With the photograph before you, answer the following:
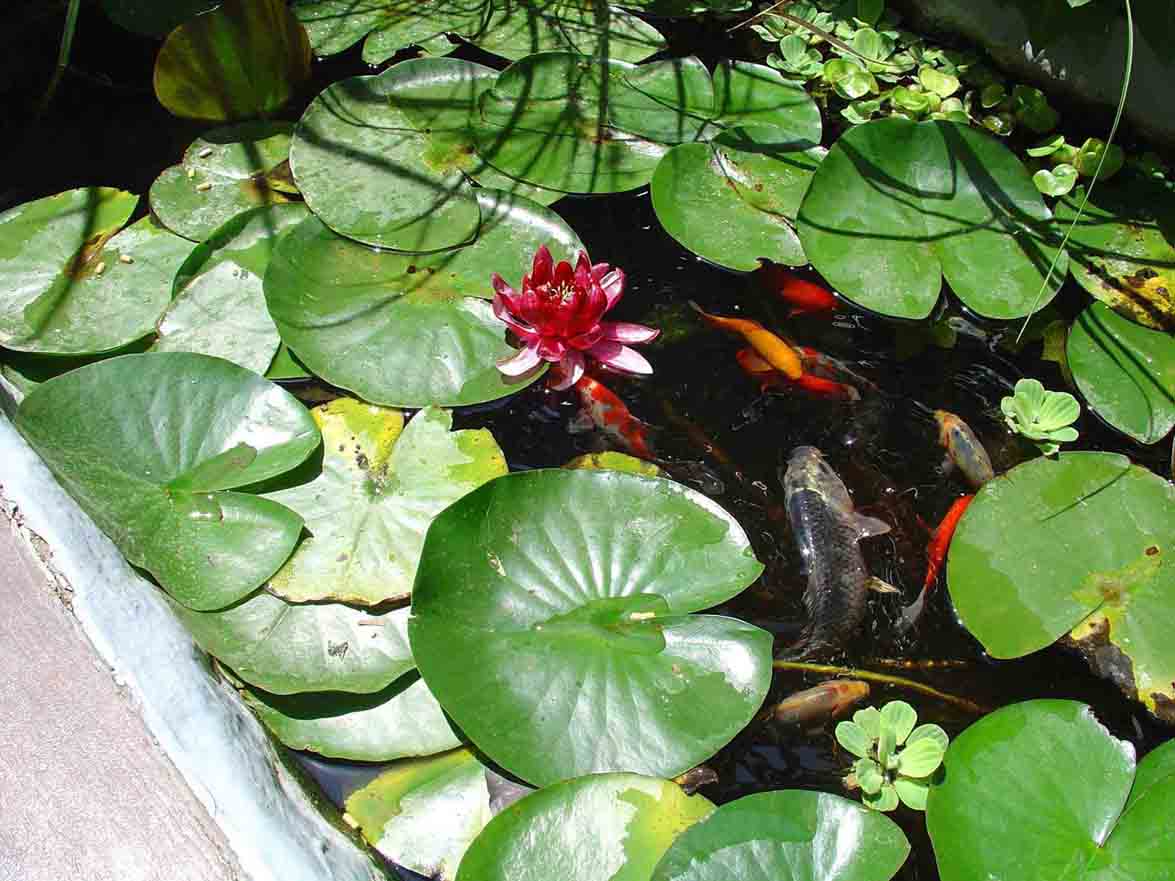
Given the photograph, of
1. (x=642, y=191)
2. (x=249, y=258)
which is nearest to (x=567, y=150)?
(x=642, y=191)

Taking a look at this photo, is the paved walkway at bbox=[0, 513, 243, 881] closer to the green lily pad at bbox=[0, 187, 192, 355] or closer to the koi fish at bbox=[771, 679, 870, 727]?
the green lily pad at bbox=[0, 187, 192, 355]

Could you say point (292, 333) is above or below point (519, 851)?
above

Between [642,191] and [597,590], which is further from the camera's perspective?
[642,191]

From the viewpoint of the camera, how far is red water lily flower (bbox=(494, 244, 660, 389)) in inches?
76.6

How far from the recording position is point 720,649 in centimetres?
161

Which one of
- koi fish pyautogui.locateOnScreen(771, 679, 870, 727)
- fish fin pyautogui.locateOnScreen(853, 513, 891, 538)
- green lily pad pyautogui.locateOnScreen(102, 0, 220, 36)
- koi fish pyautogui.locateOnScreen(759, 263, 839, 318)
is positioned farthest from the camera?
green lily pad pyautogui.locateOnScreen(102, 0, 220, 36)

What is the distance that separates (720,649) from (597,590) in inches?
9.3

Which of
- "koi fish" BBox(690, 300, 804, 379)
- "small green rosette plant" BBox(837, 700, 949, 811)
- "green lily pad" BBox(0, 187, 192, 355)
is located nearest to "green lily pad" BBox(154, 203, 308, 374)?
"green lily pad" BBox(0, 187, 192, 355)

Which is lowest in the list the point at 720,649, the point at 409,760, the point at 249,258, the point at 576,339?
the point at 409,760

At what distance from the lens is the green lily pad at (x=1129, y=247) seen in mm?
2207

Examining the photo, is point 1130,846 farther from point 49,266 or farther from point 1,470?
point 49,266

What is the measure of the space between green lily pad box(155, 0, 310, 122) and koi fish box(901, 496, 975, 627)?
2.01 meters

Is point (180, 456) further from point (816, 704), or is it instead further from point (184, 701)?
point (816, 704)

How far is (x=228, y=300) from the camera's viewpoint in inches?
80.3
